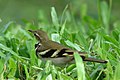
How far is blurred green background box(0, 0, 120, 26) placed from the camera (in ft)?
27.9

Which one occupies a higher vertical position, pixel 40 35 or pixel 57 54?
pixel 40 35

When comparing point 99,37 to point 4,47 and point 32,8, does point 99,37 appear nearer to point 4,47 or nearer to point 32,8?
point 4,47

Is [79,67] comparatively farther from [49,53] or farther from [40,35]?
[40,35]

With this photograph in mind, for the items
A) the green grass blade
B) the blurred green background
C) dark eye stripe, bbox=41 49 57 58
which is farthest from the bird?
the blurred green background

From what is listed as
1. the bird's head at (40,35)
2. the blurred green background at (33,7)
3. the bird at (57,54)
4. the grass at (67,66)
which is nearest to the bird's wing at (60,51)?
the bird at (57,54)

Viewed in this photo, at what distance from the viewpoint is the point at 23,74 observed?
4328mm

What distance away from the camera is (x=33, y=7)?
9.33 m

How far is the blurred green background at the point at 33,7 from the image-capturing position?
8.49 m

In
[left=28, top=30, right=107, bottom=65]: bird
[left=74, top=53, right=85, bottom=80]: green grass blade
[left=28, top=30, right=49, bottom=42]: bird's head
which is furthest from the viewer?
[left=28, top=30, right=49, bottom=42]: bird's head

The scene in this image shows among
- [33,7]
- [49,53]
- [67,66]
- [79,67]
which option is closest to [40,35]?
[49,53]

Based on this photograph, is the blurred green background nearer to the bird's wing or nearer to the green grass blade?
the bird's wing

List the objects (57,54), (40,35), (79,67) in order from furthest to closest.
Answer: (40,35) < (57,54) < (79,67)

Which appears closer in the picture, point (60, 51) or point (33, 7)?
point (60, 51)

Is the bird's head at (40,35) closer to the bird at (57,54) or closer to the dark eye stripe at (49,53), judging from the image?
the bird at (57,54)
